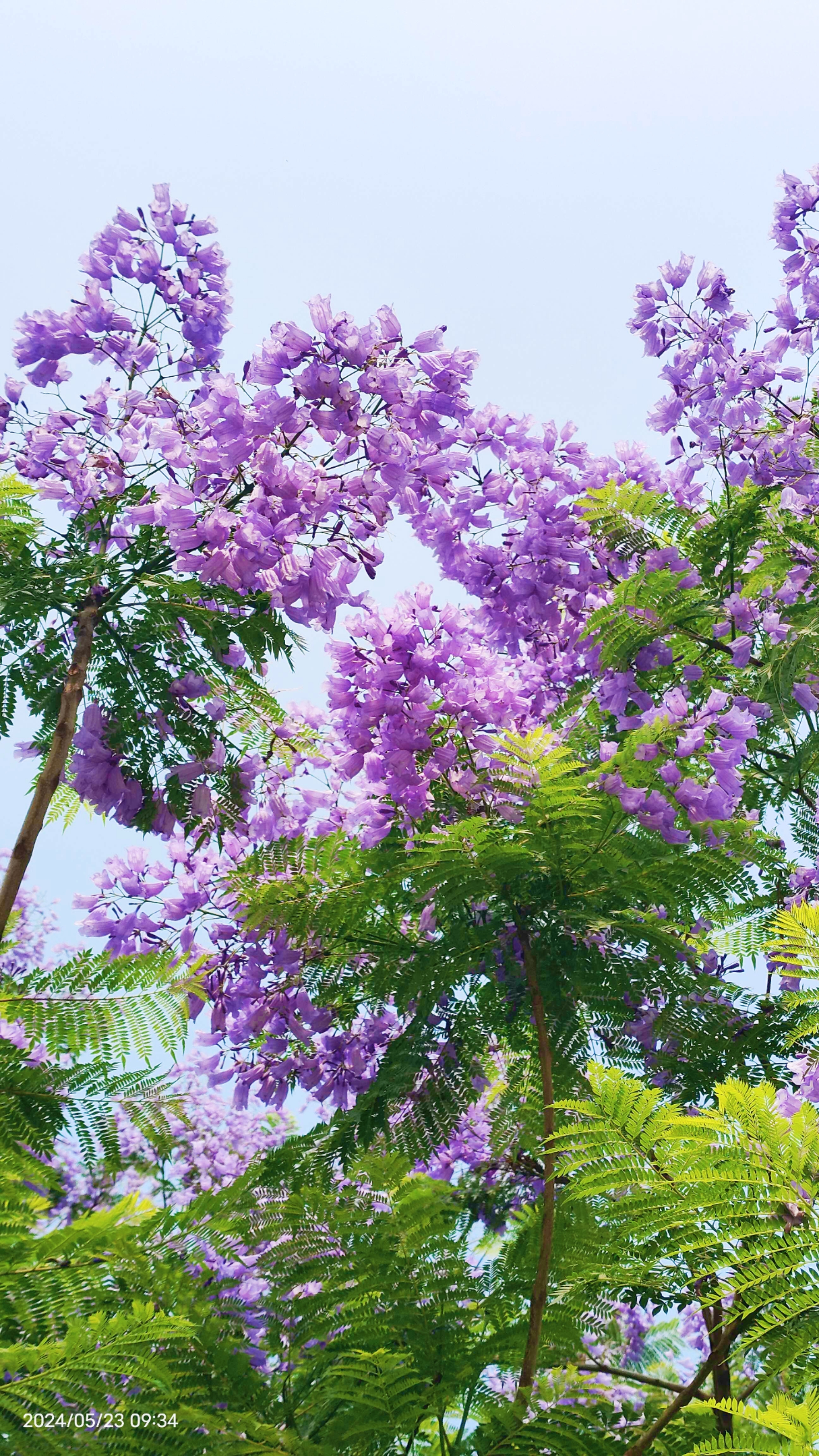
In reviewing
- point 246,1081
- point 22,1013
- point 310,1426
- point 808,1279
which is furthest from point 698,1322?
point 808,1279

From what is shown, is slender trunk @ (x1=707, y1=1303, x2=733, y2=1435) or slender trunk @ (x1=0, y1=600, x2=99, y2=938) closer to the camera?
slender trunk @ (x1=0, y1=600, x2=99, y2=938)

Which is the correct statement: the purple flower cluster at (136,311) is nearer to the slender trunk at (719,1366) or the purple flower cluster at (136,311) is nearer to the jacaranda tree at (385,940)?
the jacaranda tree at (385,940)

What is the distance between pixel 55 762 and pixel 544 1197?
151 cm

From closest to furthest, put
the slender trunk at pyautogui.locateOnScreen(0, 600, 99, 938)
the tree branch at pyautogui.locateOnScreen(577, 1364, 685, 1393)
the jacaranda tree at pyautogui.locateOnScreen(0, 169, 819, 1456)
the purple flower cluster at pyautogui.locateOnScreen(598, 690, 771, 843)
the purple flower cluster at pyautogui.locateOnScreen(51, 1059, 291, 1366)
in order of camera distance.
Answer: the jacaranda tree at pyautogui.locateOnScreen(0, 169, 819, 1456)
the slender trunk at pyautogui.locateOnScreen(0, 600, 99, 938)
the purple flower cluster at pyautogui.locateOnScreen(598, 690, 771, 843)
the tree branch at pyautogui.locateOnScreen(577, 1364, 685, 1393)
the purple flower cluster at pyautogui.locateOnScreen(51, 1059, 291, 1366)

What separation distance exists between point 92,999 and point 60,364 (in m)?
2.07

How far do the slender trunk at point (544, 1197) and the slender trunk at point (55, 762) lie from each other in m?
1.21

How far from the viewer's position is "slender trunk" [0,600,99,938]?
2467 mm

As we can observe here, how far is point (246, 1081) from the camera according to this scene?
3.87 metres

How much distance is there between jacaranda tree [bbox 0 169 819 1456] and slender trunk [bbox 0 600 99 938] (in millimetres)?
11

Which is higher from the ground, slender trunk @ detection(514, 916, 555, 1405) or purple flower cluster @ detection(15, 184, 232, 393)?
purple flower cluster @ detection(15, 184, 232, 393)

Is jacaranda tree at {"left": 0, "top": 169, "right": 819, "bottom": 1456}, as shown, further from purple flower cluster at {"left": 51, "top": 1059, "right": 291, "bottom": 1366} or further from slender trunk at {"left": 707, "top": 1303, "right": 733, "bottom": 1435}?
purple flower cluster at {"left": 51, "top": 1059, "right": 291, "bottom": 1366}

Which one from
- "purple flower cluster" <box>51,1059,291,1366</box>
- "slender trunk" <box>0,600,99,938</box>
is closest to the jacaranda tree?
"slender trunk" <box>0,600,99,938</box>

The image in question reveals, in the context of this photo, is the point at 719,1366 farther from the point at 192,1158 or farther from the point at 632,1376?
the point at 192,1158

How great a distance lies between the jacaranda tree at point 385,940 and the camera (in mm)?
2004
